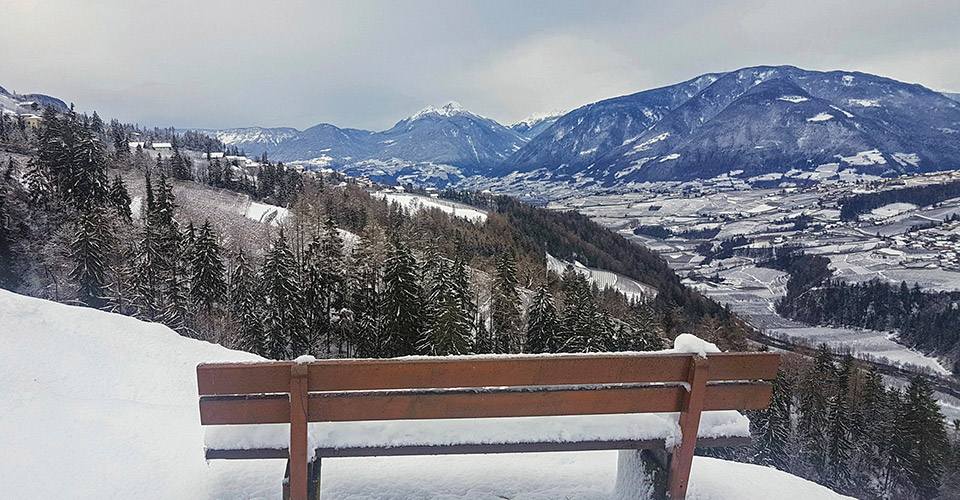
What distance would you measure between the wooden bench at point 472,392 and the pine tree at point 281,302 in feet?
95.2

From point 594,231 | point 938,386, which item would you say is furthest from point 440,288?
point 594,231

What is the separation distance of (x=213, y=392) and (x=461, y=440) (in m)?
1.87

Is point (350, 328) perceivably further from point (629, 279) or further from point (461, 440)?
point (629, 279)

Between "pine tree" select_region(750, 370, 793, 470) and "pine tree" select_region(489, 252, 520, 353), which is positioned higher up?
"pine tree" select_region(489, 252, 520, 353)

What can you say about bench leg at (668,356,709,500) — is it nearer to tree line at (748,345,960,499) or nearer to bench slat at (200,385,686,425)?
bench slat at (200,385,686,425)

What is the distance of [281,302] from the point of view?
30.4 meters

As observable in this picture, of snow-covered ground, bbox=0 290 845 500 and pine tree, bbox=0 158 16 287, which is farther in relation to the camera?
pine tree, bbox=0 158 16 287

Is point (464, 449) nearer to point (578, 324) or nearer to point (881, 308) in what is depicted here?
point (578, 324)

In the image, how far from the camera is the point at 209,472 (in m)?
4.61

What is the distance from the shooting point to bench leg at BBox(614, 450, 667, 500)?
→ 3986mm

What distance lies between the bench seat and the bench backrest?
189 millimetres

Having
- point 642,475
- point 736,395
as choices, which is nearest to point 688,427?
Result: point 736,395

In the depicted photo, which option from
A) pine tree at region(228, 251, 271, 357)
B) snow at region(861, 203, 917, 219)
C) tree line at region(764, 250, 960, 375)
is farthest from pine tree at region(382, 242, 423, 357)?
snow at region(861, 203, 917, 219)

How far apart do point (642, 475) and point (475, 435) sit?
68.9 inches
